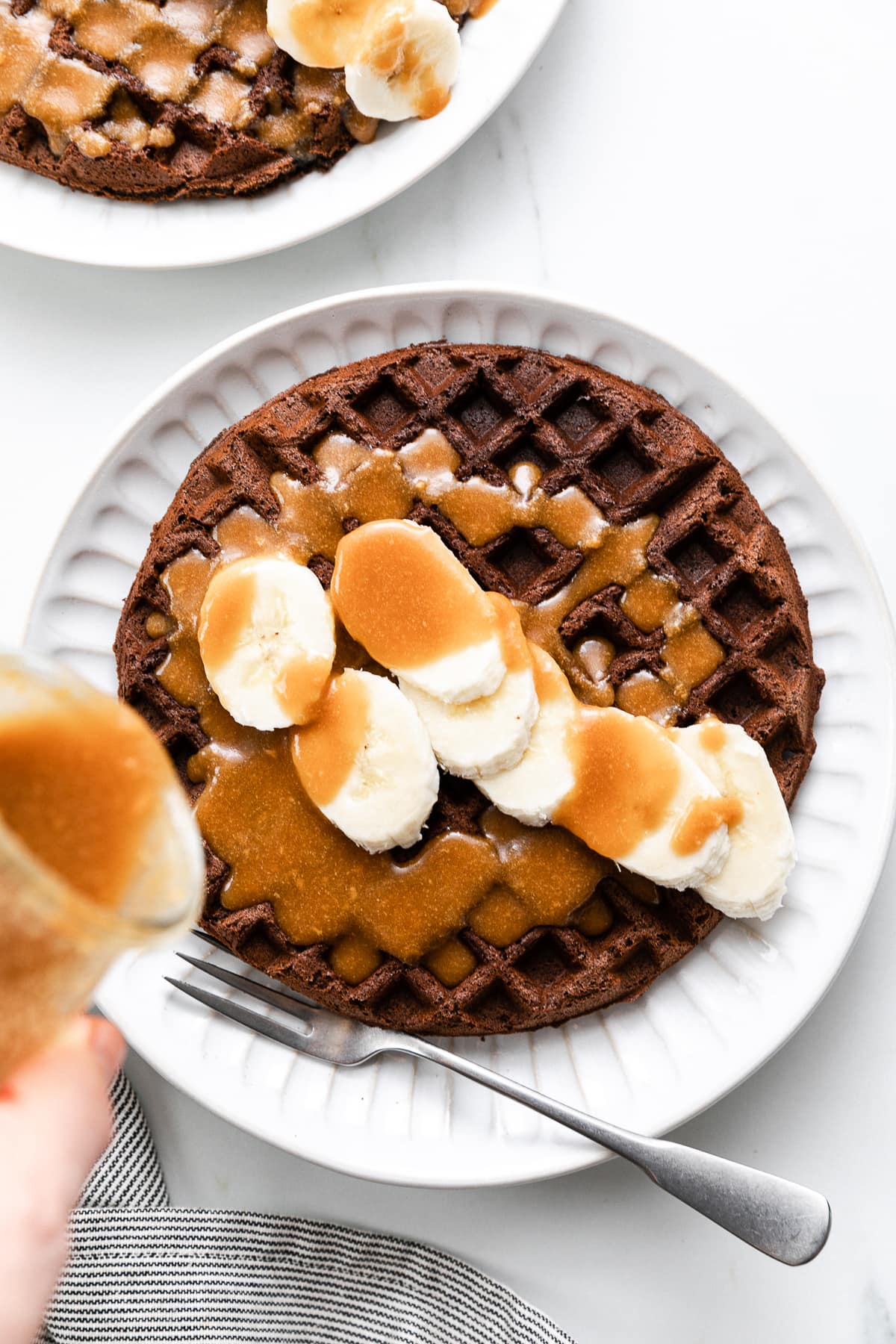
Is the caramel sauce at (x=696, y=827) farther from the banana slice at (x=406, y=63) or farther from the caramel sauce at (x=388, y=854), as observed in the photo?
the banana slice at (x=406, y=63)

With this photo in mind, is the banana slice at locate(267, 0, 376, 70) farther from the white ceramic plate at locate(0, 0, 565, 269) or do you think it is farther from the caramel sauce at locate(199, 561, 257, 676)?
the caramel sauce at locate(199, 561, 257, 676)

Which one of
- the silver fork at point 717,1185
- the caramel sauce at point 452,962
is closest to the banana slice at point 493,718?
the caramel sauce at point 452,962

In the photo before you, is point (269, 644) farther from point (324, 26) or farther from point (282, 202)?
point (324, 26)

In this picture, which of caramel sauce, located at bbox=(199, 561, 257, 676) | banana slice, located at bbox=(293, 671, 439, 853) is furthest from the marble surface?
banana slice, located at bbox=(293, 671, 439, 853)

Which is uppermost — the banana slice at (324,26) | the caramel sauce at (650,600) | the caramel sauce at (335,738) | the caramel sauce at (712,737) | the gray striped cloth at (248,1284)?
the banana slice at (324,26)

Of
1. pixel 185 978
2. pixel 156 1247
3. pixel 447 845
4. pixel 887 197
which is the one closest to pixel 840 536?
pixel 887 197
